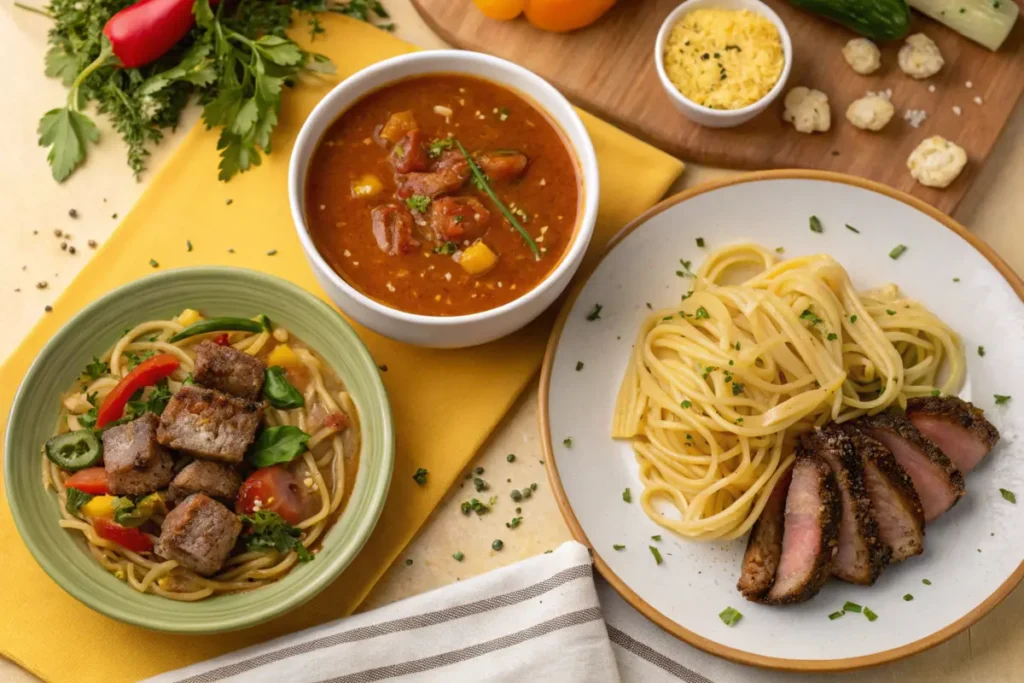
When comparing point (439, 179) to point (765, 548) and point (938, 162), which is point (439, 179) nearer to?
point (765, 548)

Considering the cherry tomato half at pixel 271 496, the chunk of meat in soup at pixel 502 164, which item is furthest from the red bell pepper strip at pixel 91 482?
the chunk of meat in soup at pixel 502 164

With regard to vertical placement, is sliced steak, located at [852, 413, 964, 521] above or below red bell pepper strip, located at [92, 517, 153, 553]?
above

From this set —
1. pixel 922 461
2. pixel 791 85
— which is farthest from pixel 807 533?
pixel 791 85

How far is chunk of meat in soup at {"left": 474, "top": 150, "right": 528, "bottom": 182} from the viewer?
3.97 m

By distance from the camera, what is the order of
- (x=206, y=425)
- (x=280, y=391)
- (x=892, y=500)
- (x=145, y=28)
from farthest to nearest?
(x=145, y=28)
(x=280, y=391)
(x=892, y=500)
(x=206, y=425)

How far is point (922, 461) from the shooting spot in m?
3.97

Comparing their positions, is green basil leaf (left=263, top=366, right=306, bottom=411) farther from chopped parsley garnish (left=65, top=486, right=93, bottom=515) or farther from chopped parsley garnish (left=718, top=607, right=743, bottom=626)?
chopped parsley garnish (left=718, top=607, right=743, bottom=626)

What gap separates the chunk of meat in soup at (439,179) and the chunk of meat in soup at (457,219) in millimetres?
49

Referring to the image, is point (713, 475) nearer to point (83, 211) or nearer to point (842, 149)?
point (842, 149)

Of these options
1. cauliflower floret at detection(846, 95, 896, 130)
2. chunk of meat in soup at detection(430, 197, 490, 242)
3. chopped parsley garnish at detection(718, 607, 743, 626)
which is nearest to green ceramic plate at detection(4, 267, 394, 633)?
chunk of meat in soup at detection(430, 197, 490, 242)

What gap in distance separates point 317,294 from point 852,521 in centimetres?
237

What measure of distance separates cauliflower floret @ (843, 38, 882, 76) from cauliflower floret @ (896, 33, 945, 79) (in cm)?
12

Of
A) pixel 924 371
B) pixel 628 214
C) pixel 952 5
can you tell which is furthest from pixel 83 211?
pixel 952 5

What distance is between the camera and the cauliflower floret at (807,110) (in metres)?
4.49
